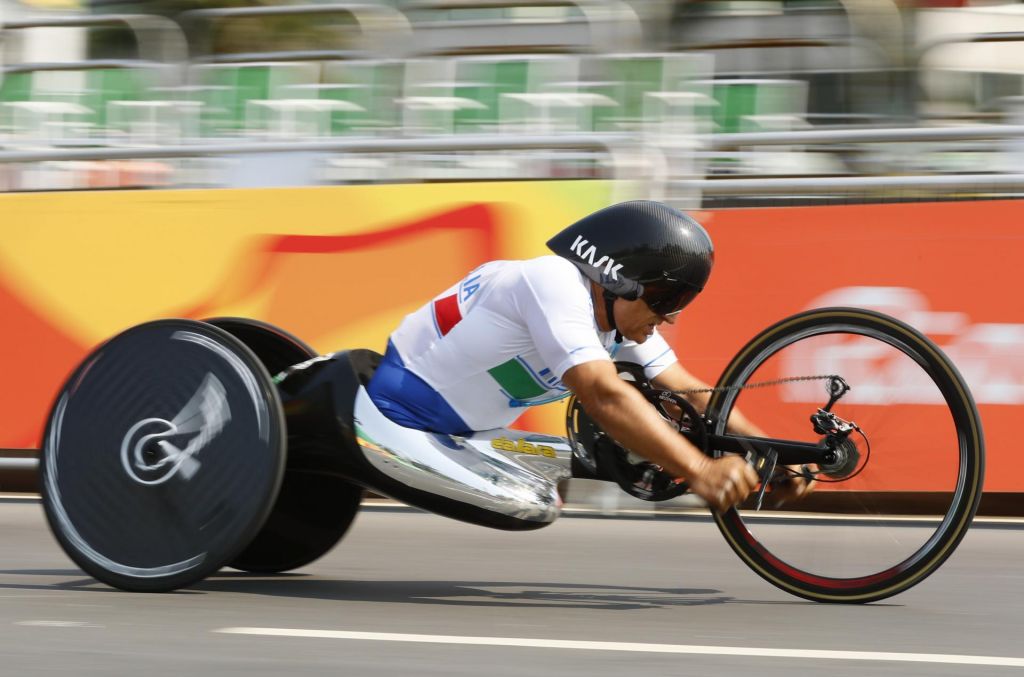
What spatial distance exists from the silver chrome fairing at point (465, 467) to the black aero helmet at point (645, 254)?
0.59 metres

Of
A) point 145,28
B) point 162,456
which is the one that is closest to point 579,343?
point 162,456

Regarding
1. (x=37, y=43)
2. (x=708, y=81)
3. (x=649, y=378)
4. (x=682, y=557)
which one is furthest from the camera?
(x=37, y=43)

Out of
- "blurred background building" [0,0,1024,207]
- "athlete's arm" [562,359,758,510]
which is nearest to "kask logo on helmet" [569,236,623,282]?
"athlete's arm" [562,359,758,510]

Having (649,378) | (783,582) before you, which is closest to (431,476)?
(649,378)

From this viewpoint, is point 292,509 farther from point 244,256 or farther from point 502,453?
point 244,256

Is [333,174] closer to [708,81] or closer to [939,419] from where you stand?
[708,81]

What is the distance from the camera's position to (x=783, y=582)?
15.5 ft

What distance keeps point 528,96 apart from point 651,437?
5872 mm

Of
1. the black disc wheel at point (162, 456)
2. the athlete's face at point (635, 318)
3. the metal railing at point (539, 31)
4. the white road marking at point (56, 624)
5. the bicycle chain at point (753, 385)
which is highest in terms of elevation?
the metal railing at point (539, 31)

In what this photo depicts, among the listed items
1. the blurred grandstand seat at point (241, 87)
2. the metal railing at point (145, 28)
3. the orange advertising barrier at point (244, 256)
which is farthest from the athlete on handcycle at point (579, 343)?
the metal railing at point (145, 28)

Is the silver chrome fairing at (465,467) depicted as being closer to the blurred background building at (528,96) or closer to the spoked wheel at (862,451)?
the spoked wheel at (862,451)

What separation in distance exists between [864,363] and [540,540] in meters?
2.06

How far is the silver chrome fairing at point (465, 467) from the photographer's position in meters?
4.66

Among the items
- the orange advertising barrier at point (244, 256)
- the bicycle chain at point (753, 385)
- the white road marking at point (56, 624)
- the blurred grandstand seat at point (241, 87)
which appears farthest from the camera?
the blurred grandstand seat at point (241, 87)
